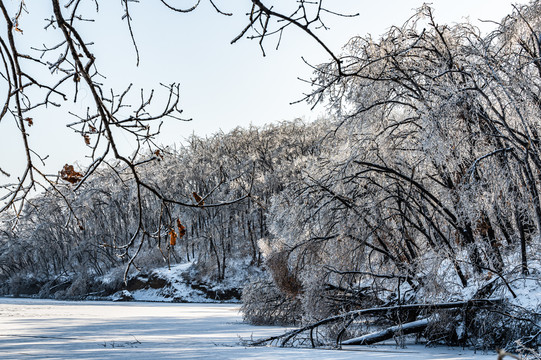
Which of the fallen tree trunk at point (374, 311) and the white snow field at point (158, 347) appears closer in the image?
the white snow field at point (158, 347)

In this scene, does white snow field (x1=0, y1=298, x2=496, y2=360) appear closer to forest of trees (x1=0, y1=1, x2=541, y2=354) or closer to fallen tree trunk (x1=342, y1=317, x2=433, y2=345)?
fallen tree trunk (x1=342, y1=317, x2=433, y2=345)

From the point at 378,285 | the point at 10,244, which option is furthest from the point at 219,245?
the point at 378,285

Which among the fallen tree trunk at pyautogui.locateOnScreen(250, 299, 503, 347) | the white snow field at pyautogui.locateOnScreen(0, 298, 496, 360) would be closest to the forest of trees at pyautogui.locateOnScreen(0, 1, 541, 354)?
the fallen tree trunk at pyautogui.locateOnScreen(250, 299, 503, 347)

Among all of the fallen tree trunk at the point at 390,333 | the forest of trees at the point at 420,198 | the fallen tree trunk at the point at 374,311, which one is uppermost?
the forest of trees at the point at 420,198

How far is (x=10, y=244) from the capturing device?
141 feet

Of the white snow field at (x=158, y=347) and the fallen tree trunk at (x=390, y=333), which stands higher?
the white snow field at (x=158, y=347)

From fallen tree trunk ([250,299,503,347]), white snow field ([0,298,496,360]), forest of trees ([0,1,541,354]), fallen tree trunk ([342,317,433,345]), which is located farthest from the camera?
fallen tree trunk ([342,317,433,345])

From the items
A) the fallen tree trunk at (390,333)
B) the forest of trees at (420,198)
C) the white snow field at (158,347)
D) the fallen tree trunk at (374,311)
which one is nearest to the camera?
the white snow field at (158,347)

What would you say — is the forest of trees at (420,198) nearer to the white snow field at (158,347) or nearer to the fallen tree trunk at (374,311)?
the fallen tree trunk at (374,311)

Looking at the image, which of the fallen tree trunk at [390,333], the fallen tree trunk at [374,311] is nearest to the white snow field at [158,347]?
the fallen tree trunk at [390,333]

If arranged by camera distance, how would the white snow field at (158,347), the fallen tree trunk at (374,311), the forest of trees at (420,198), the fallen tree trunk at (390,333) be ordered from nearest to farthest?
the white snow field at (158,347), the forest of trees at (420,198), the fallen tree trunk at (374,311), the fallen tree trunk at (390,333)

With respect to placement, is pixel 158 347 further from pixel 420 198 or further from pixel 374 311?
pixel 420 198

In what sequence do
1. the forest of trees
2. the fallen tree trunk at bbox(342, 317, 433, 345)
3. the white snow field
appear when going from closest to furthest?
the white snow field
the forest of trees
the fallen tree trunk at bbox(342, 317, 433, 345)

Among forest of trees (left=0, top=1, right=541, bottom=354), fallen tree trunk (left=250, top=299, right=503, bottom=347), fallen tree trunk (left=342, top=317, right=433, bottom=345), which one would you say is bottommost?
fallen tree trunk (left=342, top=317, right=433, bottom=345)
